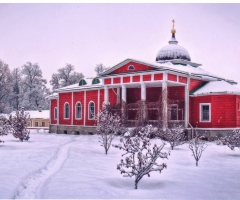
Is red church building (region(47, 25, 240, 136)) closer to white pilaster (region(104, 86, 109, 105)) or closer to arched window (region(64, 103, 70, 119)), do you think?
white pilaster (region(104, 86, 109, 105))

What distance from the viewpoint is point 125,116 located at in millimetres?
25141

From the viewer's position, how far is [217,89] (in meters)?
23.4

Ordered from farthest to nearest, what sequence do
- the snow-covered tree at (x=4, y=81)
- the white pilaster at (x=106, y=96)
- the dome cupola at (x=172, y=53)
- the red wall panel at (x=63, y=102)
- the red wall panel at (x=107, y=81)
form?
the red wall panel at (x=63, y=102), the dome cupola at (x=172, y=53), the white pilaster at (x=106, y=96), the red wall panel at (x=107, y=81), the snow-covered tree at (x=4, y=81)

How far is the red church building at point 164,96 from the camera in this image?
75.2 ft

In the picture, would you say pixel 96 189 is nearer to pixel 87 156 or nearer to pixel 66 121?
pixel 87 156

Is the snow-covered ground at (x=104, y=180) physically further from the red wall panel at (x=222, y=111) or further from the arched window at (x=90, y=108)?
the arched window at (x=90, y=108)

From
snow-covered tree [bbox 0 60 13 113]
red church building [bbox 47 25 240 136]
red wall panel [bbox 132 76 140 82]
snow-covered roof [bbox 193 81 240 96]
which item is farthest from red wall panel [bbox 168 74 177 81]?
snow-covered tree [bbox 0 60 13 113]

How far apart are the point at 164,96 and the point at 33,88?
90.2 ft

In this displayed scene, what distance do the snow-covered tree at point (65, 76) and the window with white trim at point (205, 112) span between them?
29808 millimetres

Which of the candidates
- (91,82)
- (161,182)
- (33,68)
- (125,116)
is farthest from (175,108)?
(33,68)

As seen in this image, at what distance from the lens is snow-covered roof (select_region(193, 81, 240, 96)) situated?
22.6 meters

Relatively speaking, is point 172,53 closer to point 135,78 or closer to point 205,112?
point 135,78

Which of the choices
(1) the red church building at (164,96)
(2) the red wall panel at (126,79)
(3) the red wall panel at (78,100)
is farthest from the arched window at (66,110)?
(2) the red wall panel at (126,79)

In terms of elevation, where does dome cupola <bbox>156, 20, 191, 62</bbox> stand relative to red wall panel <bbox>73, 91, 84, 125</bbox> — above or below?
above
